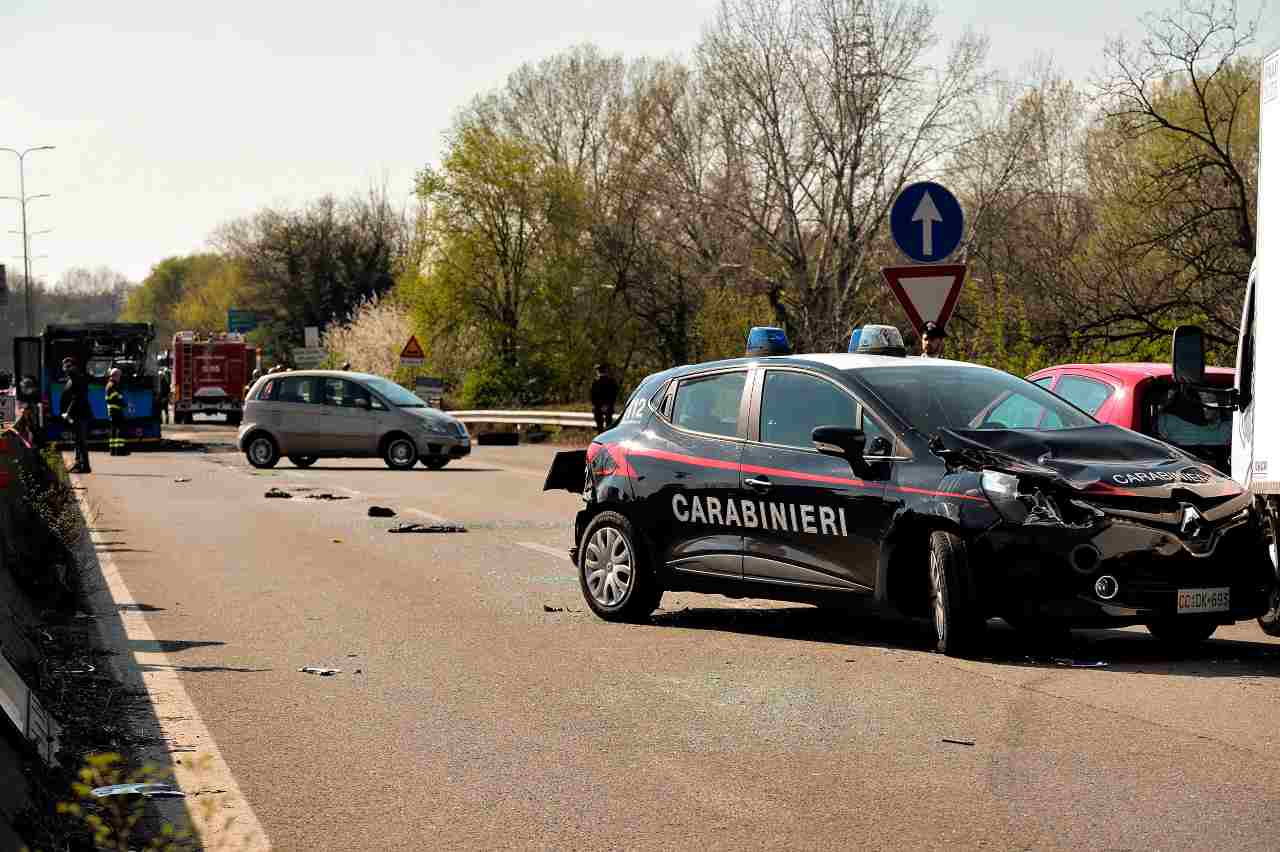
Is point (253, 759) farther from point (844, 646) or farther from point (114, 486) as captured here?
point (114, 486)

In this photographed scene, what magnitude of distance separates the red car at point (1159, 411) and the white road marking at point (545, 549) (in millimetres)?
4595

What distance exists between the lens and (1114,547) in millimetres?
8531

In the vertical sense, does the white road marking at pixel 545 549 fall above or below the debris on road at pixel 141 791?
below

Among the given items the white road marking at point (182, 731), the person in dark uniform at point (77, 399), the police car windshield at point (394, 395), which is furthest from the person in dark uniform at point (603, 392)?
the white road marking at point (182, 731)

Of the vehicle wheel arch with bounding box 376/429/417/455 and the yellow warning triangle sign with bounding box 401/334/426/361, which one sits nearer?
the vehicle wheel arch with bounding box 376/429/417/455

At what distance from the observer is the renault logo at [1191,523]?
8625 millimetres

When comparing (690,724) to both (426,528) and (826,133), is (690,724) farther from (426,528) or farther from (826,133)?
(826,133)

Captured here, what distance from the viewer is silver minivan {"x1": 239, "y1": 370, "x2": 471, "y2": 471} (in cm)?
3081

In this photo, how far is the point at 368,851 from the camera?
17.6ft

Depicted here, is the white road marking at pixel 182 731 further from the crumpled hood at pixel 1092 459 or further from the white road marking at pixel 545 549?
the crumpled hood at pixel 1092 459

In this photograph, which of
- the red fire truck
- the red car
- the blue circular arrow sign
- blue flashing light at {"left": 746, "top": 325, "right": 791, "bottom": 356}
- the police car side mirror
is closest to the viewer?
the police car side mirror

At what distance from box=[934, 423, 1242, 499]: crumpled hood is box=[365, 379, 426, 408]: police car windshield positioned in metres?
22.4

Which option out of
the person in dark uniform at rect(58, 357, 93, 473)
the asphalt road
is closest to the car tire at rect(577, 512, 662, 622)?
the asphalt road

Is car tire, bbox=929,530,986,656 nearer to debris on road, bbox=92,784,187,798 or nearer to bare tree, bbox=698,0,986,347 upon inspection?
debris on road, bbox=92,784,187,798
